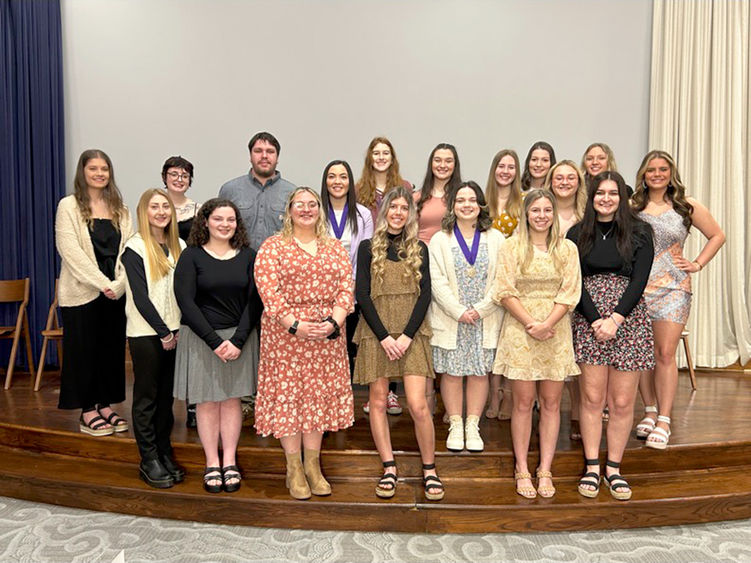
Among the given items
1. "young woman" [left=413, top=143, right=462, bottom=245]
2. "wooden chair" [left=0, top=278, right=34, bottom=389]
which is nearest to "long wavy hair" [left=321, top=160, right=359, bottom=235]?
"young woman" [left=413, top=143, right=462, bottom=245]

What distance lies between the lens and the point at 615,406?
2.81 metres

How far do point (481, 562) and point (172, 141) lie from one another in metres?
4.42

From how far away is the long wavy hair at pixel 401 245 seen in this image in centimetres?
277

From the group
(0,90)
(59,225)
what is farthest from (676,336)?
(0,90)

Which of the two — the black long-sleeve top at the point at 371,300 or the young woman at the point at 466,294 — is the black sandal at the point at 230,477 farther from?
the young woman at the point at 466,294

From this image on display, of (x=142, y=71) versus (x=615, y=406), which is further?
(x=142, y=71)

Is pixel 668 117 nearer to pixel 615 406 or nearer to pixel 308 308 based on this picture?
pixel 615 406

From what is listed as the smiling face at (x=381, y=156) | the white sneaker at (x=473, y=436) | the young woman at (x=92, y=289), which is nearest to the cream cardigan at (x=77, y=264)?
the young woman at (x=92, y=289)

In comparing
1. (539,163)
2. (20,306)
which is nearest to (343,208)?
(539,163)

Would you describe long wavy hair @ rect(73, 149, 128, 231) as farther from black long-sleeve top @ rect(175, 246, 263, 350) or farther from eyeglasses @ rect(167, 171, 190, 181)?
black long-sleeve top @ rect(175, 246, 263, 350)

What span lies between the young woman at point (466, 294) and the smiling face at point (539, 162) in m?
0.86

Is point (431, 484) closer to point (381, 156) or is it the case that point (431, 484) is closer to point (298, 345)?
point (298, 345)

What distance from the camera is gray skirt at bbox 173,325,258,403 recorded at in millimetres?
2699

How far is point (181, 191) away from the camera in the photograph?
11.4 ft
